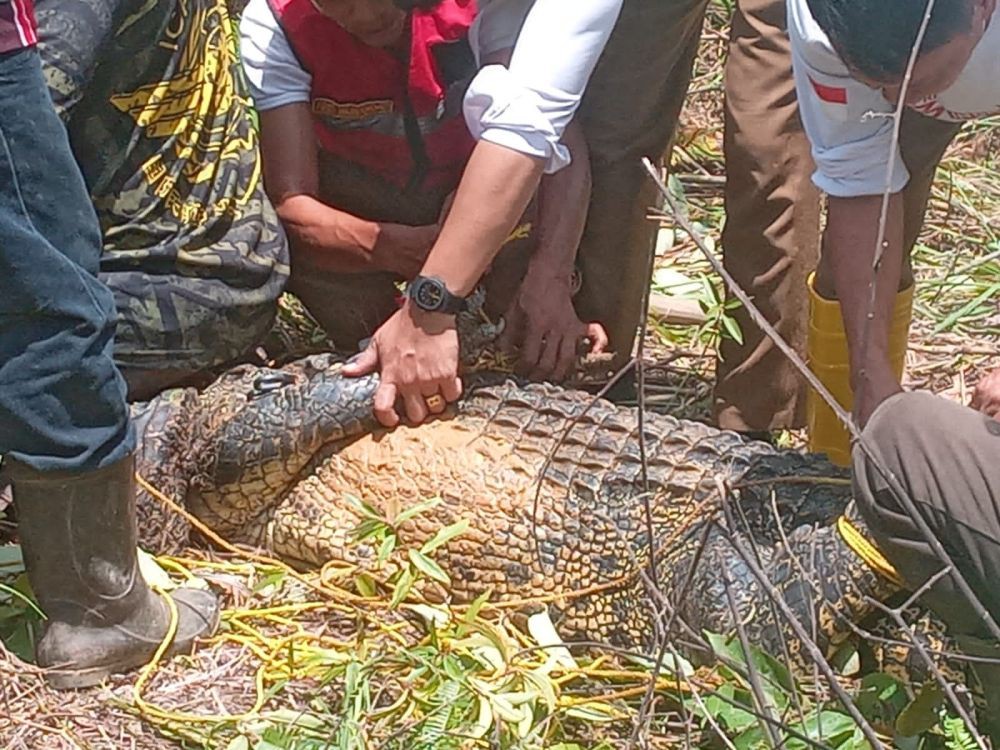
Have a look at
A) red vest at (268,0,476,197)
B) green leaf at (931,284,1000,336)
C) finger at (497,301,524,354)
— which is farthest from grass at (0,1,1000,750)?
green leaf at (931,284,1000,336)

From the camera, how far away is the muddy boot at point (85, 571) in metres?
2.39

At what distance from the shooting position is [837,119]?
8.93ft

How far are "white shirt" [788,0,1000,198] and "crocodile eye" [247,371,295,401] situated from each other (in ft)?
3.57

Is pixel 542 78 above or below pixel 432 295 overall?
above

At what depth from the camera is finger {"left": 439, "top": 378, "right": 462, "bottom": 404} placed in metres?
2.94

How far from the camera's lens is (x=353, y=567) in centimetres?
294

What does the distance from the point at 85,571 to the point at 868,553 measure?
119 centimetres

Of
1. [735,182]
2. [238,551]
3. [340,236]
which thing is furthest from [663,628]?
[735,182]

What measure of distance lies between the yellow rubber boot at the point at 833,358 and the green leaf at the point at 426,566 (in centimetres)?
93

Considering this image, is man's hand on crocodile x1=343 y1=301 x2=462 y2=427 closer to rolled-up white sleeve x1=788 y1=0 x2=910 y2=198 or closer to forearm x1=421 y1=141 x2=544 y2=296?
forearm x1=421 y1=141 x2=544 y2=296

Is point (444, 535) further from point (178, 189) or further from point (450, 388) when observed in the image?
point (178, 189)

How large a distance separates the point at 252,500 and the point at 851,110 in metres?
1.35

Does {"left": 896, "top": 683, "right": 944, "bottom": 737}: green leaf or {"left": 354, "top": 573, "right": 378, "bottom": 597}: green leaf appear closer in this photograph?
{"left": 896, "top": 683, "right": 944, "bottom": 737}: green leaf

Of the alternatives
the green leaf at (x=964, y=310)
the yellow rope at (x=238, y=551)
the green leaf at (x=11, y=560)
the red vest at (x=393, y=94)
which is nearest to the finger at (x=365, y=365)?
the yellow rope at (x=238, y=551)
